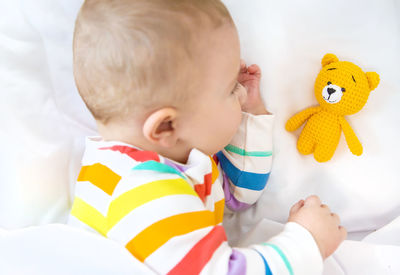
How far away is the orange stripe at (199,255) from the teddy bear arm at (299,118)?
1.18ft

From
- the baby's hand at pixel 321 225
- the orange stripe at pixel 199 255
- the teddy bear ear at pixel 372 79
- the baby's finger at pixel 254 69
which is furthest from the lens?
the baby's finger at pixel 254 69

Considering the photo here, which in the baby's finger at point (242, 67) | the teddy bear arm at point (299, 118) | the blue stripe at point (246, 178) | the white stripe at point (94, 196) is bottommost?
the blue stripe at point (246, 178)

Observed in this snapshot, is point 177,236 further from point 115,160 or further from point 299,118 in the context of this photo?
point 299,118

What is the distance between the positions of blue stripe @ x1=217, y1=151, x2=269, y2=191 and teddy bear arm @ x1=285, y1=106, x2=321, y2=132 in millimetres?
117

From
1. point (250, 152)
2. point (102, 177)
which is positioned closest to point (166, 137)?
point (102, 177)

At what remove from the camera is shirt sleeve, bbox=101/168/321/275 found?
627mm

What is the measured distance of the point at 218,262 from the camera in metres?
0.65

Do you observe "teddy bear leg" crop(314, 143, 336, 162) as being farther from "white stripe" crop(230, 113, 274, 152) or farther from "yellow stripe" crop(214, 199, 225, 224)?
"yellow stripe" crop(214, 199, 225, 224)

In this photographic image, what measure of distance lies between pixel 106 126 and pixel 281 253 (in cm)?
36

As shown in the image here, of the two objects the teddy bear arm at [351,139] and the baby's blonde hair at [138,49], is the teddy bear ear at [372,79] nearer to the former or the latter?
the teddy bear arm at [351,139]

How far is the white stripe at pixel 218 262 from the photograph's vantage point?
0.64 metres

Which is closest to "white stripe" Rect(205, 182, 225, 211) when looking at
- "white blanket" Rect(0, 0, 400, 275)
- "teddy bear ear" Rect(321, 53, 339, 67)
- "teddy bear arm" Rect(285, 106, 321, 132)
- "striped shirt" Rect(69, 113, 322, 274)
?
"striped shirt" Rect(69, 113, 322, 274)

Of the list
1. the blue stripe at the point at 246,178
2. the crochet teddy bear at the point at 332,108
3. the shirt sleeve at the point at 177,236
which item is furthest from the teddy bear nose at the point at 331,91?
the shirt sleeve at the point at 177,236

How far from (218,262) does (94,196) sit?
24cm
